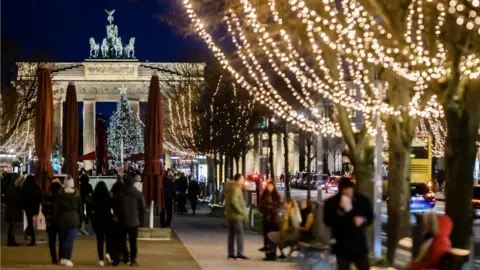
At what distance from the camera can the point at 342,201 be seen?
39.5 feet

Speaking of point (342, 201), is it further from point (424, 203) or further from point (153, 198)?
point (424, 203)

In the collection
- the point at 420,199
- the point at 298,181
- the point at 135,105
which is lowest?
the point at 420,199

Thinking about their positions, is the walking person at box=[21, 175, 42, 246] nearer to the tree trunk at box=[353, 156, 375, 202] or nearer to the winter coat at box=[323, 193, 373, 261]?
the tree trunk at box=[353, 156, 375, 202]

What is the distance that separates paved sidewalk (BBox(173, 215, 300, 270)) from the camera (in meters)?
18.6

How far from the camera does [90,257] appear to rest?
64.7ft

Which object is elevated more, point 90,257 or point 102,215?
point 102,215

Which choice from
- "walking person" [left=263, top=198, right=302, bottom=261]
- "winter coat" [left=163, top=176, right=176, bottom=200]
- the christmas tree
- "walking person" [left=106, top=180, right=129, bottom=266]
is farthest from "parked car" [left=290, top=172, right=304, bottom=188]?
"walking person" [left=106, top=180, right=129, bottom=266]

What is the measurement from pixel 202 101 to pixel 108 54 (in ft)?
241

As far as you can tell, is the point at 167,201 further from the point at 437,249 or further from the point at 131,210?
the point at 437,249

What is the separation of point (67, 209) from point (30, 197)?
14.1 feet

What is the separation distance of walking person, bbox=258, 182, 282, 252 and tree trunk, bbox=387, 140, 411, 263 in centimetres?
220

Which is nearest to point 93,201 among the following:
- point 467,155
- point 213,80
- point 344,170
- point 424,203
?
point 467,155

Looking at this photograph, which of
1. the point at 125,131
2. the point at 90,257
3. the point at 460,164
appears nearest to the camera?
the point at 460,164

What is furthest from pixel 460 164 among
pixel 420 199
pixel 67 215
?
pixel 420 199
